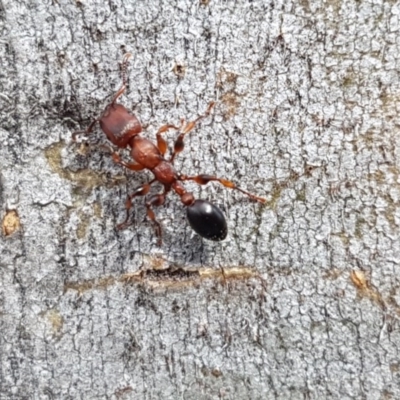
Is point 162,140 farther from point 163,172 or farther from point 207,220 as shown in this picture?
point 207,220

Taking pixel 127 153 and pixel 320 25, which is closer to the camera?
pixel 320 25

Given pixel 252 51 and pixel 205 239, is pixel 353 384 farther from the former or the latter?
pixel 252 51

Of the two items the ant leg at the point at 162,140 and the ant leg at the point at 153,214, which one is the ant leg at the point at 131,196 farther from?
the ant leg at the point at 162,140

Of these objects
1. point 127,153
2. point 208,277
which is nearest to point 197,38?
point 127,153

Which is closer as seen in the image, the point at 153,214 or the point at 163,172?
the point at 153,214

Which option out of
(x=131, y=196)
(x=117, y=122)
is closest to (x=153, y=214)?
(x=131, y=196)

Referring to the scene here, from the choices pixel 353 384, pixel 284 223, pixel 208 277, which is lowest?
pixel 353 384

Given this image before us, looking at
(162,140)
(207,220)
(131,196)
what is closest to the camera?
(207,220)

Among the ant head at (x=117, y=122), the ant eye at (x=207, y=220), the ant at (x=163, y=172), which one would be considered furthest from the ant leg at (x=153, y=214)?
the ant head at (x=117, y=122)
